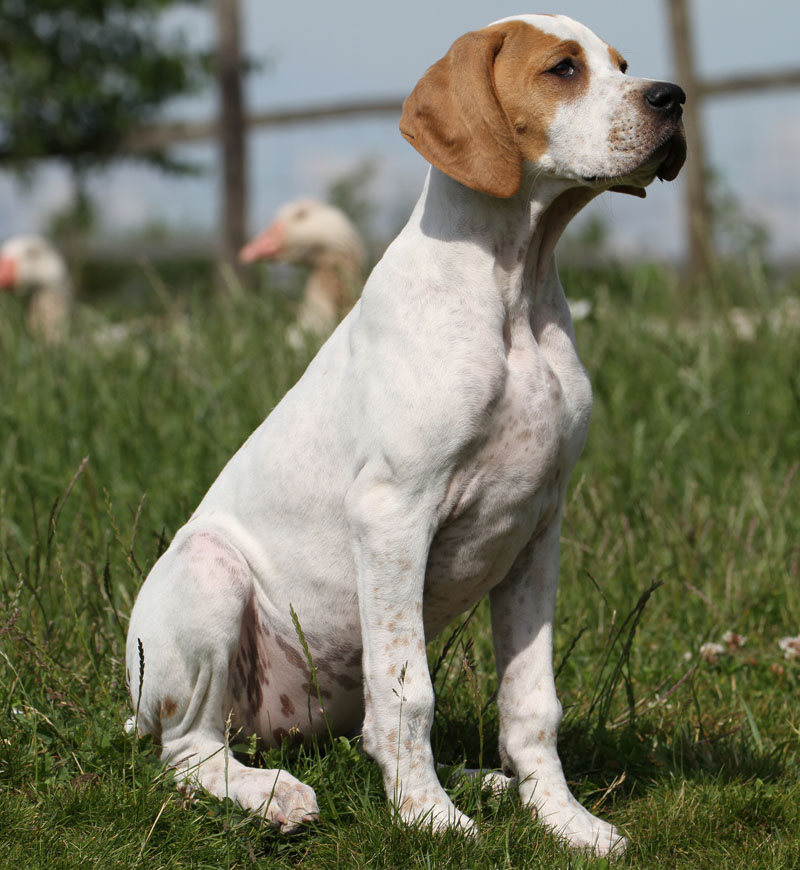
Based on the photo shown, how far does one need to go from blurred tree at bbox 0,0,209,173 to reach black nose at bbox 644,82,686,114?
10.6 m

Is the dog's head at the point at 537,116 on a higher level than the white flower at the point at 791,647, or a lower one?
higher

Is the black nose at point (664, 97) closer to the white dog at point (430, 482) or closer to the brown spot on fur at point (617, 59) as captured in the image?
the white dog at point (430, 482)

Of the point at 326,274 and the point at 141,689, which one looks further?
the point at 326,274

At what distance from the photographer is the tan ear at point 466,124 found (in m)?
2.55

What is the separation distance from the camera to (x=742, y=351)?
19.2ft

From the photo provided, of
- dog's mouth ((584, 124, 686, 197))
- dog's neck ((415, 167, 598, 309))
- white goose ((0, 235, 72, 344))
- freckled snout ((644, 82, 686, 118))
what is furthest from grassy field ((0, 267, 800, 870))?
white goose ((0, 235, 72, 344))

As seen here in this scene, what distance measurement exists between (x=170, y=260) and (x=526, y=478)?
14.6m

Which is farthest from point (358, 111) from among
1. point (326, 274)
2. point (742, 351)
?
point (742, 351)

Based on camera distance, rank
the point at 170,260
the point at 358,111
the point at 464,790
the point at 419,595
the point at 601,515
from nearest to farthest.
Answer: the point at 419,595
the point at 464,790
the point at 601,515
the point at 358,111
the point at 170,260

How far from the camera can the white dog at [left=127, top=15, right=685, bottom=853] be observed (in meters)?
2.56

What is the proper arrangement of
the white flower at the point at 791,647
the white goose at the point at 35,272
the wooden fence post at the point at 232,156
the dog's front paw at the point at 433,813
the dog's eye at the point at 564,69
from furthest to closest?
the wooden fence post at the point at 232,156 < the white goose at the point at 35,272 < the white flower at the point at 791,647 < the dog's eye at the point at 564,69 < the dog's front paw at the point at 433,813

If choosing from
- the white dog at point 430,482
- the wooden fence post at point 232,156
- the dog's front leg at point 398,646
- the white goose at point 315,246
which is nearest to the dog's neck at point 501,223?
the white dog at point 430,482

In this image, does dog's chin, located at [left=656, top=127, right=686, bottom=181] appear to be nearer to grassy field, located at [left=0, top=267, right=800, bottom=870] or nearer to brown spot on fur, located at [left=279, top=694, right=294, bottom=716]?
grassy field, located at [left=0, top=267, right=800, bottom=870]

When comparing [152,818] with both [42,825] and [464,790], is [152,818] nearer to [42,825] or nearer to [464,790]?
[42,825]
